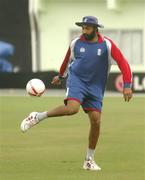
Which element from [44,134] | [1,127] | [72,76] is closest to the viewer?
[72,76]

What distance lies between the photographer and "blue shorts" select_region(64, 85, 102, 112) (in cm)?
1135

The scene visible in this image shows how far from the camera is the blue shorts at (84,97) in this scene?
11352mm

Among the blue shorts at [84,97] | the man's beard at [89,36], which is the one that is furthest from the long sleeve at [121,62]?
the blue shorts at [84,97]

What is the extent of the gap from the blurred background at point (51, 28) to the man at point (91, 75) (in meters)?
30.4

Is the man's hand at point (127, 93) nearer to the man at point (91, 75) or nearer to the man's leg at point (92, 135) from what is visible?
the man at point (91, 75)

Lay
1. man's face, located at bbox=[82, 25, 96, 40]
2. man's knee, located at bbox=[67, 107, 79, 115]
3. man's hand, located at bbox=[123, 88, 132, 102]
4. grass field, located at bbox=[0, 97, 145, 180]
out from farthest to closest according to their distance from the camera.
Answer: man's hand, located at bbox=[123, 88, 132, 102], man's face, located at bbox=[82, 25, 96, 40], man's knee, located at bbox=[67, 107, 79, 115], grass field, located at bbox=[0, 97, 145, 180]

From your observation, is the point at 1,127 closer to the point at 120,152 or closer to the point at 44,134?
the point at 44,134

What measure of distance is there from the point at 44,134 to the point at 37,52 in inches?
1073

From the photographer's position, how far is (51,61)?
44.2m

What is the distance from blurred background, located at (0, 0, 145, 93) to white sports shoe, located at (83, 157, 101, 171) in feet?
101

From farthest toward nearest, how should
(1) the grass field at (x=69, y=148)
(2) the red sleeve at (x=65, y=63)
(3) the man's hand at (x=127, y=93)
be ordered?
(2) the red sleeve at (x=65, y=63) → (3) the man's hand at (x=127, y=93) → (1) the grass field at (x=69, y=148)

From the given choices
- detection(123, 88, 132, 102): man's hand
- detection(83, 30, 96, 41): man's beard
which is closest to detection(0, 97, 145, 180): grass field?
detection(123, 88, 132, 102): man's hand

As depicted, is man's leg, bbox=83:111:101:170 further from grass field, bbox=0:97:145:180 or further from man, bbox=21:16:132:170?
grass field, bbox=0:97:145:180

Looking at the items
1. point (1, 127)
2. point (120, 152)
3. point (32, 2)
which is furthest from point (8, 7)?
point (120, 152)
